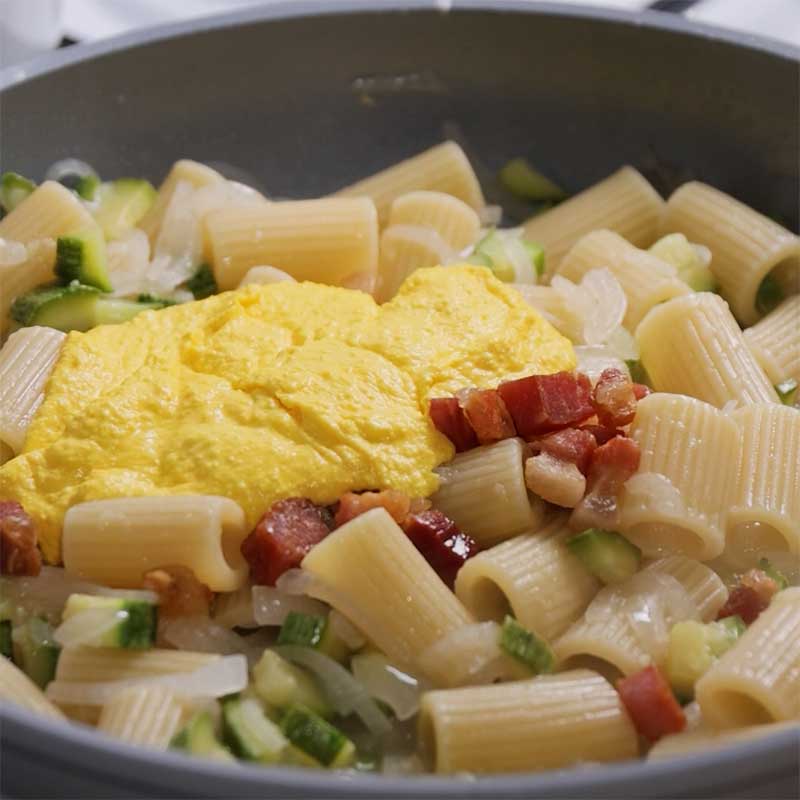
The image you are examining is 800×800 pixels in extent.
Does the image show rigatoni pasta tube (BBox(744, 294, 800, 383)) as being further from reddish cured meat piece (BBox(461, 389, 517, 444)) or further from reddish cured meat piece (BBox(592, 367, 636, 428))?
reddish cured meat piece (BBox(461, 389, 517, 444))

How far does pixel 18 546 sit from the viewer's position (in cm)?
277

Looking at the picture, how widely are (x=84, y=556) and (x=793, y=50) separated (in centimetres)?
270

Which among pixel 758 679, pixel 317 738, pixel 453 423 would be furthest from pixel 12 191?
pixel 758 679

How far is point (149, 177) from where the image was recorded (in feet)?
13.8

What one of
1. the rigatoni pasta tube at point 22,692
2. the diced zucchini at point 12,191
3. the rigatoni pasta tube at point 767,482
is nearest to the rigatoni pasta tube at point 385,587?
the rigatoni pasta tube at point 22,692

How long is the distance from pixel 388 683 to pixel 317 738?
220 millimetres

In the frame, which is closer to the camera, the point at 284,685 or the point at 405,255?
the point at 284,685

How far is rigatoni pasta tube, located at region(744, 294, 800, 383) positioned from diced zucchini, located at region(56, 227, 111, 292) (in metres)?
1.79

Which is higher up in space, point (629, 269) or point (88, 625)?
point (629, 269)

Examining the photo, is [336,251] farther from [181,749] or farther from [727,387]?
[181,749]

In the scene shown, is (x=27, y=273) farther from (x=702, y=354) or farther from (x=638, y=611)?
(x=638, y=611)

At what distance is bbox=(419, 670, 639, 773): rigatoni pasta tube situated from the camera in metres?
2.45

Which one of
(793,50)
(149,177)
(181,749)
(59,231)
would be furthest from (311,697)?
(793,50)

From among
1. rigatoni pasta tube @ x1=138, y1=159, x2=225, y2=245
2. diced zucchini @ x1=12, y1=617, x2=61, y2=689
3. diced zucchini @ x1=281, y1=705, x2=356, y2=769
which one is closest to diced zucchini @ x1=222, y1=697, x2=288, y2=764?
diced zucchini @ x1=281, y1=705, x2=356, y2=769
